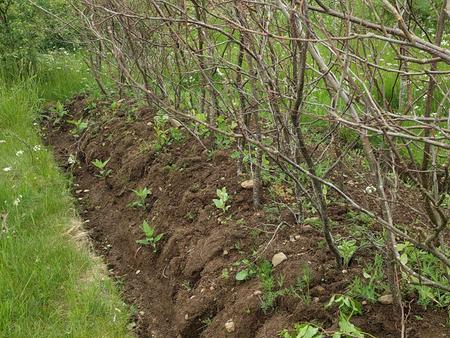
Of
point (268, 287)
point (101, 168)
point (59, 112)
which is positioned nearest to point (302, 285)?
point (268, 287)

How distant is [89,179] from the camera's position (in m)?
5.06

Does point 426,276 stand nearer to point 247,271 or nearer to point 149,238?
point 247,271

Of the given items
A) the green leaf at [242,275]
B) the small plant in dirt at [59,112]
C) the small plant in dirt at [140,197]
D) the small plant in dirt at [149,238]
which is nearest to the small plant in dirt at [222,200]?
the small plant in dirt at [149,238]

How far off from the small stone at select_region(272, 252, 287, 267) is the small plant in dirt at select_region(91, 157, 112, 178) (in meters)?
2.17

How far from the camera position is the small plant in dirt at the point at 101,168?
15.6 ft

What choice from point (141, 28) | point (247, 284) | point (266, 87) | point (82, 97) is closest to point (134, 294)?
point (247, 284)

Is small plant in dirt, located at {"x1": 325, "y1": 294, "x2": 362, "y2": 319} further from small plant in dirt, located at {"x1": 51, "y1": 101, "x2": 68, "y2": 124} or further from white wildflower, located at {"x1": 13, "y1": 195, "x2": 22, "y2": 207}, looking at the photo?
small plant in dirt, located at {"x1": 51, "y1": 101, "x2": 68, "y2": 124}

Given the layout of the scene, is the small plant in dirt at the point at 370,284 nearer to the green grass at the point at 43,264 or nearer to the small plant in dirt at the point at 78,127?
the green grass at the point at 43,264

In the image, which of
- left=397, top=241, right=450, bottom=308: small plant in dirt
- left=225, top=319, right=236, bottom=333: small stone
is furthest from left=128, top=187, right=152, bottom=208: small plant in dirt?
left=397, top=241, right=450, bottom=308: small plant in dirt

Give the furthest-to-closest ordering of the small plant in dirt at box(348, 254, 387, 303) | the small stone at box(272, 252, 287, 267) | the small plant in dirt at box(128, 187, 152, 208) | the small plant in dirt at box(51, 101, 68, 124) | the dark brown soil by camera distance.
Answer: the small plant in dirt at box(51, 101, 68, 124) < the small plant in dirt at box(128, 187, 152, 208) < the small stone at box(272, 252, 287, 267) < the dark brown soil < the small plant in dirt at box(348, 254, 387, 303)

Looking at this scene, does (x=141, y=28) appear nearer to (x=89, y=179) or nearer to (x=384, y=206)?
(x=89, y=179)

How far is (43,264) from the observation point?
3.60m

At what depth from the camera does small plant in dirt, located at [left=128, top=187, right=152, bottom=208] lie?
13.6 feet

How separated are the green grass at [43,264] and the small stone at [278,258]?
0.97m
